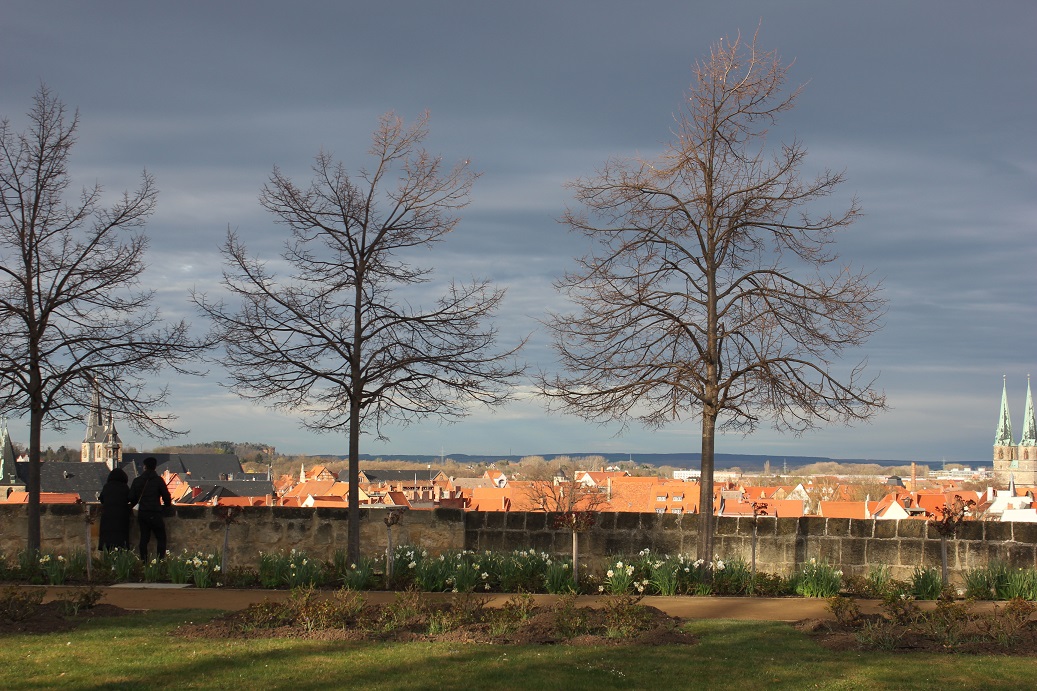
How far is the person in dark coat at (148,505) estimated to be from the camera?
1440 centimetres

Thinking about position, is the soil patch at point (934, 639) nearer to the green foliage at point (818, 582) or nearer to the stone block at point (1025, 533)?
the green foliage at point (818, 582)

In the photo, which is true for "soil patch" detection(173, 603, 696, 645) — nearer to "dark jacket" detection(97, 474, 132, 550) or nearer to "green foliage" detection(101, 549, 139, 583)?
"green foliage" detection(101, 549, 139, 583)

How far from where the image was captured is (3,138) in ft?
51.0

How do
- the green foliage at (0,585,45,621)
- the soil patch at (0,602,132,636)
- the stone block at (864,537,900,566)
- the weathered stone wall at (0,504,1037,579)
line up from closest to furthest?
the soil patch at (0,602,132,636) → the green foliage at (0,585,45,621) → the weathered stone wall at (0,504,1037,579) → the stone block at (864,537,900,566)

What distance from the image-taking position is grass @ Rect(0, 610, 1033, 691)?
7.13 m

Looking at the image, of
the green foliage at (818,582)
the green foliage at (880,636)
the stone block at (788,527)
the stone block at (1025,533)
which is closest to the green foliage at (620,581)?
the green foliage at (818,582)

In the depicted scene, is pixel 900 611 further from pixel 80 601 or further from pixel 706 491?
pixel 80 601

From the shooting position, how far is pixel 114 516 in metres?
14.3

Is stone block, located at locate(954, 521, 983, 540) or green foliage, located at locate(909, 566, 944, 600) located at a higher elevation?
stone block, located at locate(954, 521, 983, 540)

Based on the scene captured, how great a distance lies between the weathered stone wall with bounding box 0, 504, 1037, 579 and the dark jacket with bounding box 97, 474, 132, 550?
322mm

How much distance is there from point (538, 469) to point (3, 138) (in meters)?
67.5

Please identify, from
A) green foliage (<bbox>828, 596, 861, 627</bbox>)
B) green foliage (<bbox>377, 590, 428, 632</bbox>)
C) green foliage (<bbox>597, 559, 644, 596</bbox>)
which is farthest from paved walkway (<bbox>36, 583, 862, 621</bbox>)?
green foliage (<bbox>377, 590, 428, 632</bbox>)

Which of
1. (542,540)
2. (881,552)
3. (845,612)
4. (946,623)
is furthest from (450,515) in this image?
(946,623)

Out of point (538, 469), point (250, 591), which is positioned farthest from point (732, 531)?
point (538, 469)
